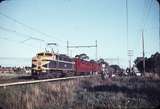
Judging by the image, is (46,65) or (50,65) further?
(50,65)

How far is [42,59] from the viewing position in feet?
67.6

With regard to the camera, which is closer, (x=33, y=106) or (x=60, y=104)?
(x=33, y=106)

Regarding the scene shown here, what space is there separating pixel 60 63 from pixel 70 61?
3.88 m

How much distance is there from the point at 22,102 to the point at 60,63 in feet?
50.8

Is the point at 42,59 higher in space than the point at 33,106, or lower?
higher

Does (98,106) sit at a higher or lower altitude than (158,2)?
lower

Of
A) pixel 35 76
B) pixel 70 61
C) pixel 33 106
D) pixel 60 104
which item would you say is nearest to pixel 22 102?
pixel 33 106

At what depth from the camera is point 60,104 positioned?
24.4 ft

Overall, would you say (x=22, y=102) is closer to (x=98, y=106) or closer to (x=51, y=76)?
(x=98, y=106)

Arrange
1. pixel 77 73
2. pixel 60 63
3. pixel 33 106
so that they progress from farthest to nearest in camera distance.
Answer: pixel 77 73
pixel 60 63
pixel 33 106

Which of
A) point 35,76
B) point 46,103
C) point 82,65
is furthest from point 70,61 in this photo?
point 46,103

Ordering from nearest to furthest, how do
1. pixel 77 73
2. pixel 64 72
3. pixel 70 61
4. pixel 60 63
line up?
pixel 60 63
pixel 64 72
pixel 70 61
pixel 77 73

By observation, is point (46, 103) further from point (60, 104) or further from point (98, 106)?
point (98, 106)

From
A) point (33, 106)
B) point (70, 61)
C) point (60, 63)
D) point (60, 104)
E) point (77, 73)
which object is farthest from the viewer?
point (77, 73)
